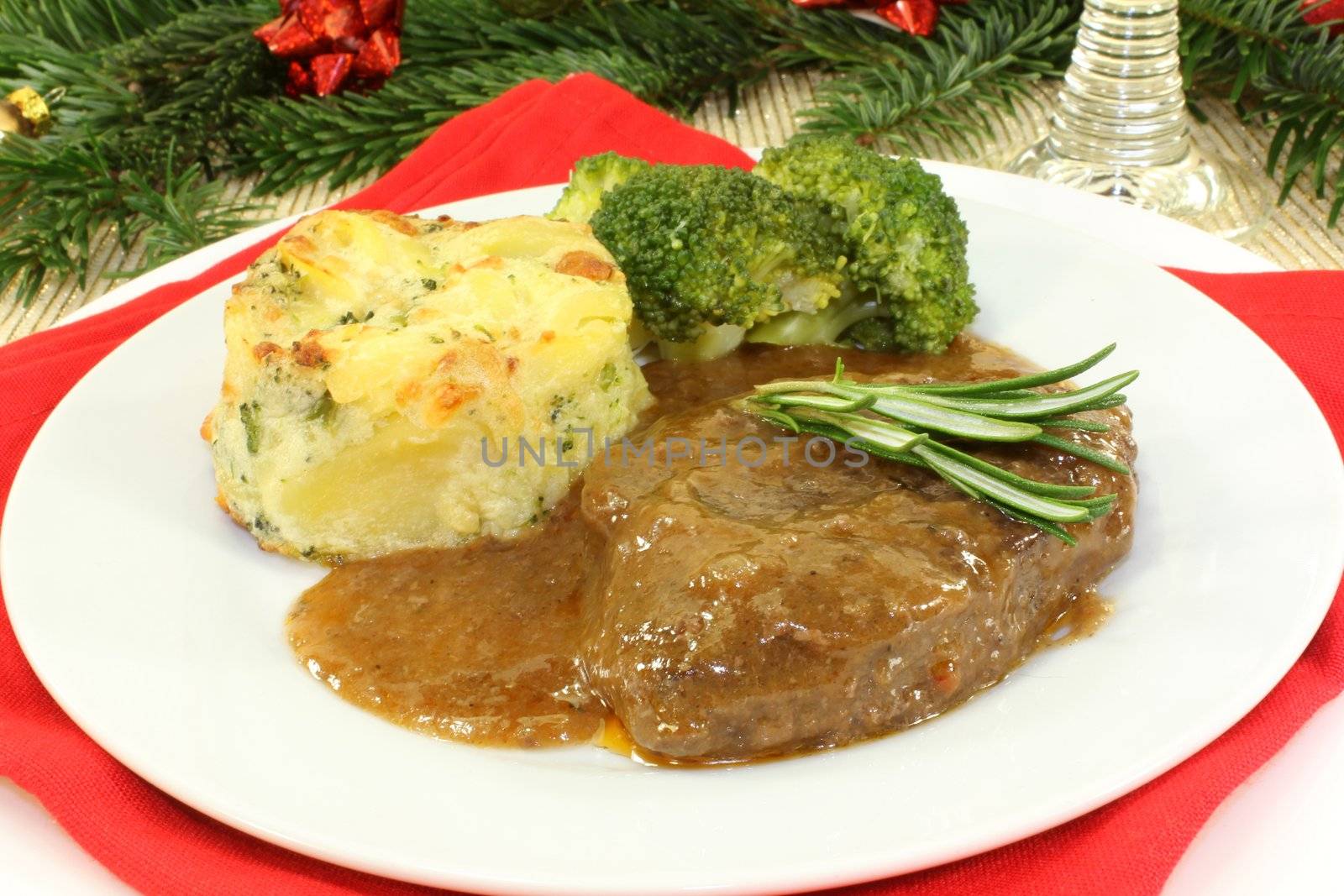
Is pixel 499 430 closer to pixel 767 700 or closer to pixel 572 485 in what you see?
pixel 572 485

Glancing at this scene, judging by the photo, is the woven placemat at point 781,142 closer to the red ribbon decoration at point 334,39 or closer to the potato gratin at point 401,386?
the red ribbon decoration at point 334,39

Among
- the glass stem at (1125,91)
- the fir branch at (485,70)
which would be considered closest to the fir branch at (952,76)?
the glass stem at (1125,91)

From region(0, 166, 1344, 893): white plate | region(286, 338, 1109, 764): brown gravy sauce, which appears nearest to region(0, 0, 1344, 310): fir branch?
region(0, 166, 1344, 893): white plate

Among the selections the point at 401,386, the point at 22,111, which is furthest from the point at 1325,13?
the point at 22,111

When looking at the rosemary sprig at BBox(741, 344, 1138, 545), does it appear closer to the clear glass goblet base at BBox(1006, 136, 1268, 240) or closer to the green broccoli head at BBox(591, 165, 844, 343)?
the green broccoli head at BBox(591, 165, 844, 343)

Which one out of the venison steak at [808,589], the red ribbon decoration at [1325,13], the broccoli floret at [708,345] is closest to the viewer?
the venison steak at [808,589]

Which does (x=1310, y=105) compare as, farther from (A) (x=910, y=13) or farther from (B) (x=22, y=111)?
(B) (x=22, y=111)
